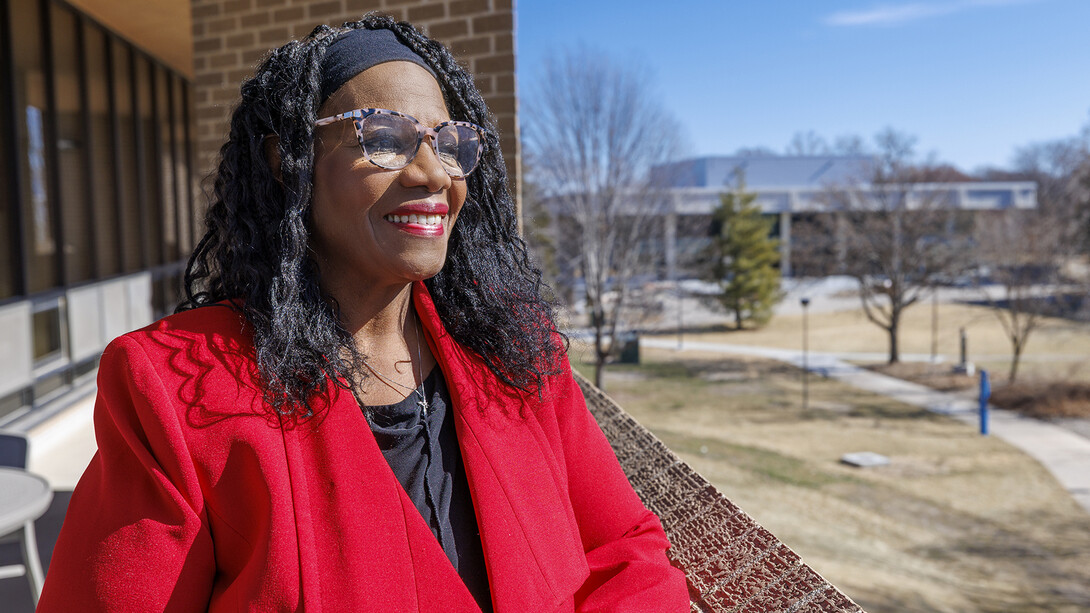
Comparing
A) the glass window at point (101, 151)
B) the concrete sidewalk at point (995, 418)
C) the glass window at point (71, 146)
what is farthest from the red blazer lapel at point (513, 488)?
the concrete sidewalk at point (995, 418)

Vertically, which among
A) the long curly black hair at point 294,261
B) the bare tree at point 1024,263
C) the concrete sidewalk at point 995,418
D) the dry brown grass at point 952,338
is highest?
the long curly black hair at point 294,261

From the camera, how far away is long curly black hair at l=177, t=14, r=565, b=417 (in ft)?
4.27

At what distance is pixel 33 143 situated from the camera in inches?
286

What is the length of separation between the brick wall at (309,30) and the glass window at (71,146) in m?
4.59

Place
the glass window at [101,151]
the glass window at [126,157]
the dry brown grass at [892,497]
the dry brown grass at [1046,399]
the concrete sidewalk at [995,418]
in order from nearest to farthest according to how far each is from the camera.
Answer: the glass window at [101,151] → the glass window at [126,157] → the dry brown grass at [892,497] → the concrete sidewalk at [995,418] → the dry brown grass at [1046,399]

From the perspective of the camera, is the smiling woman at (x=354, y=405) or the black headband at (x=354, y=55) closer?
the smiling woman at (x=354, y=405)

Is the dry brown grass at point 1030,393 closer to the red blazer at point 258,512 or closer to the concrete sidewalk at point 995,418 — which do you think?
the concrete sidewalk at point 995,418

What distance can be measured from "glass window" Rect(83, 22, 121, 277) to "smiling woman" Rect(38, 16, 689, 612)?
27.3 feet

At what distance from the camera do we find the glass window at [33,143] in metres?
6.94

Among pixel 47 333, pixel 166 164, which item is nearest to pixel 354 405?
pixel 47 333

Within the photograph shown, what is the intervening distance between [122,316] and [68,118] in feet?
7.83

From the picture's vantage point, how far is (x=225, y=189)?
1428mm

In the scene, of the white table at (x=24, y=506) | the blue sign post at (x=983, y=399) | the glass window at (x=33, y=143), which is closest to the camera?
the white table at (x=24, y=506)

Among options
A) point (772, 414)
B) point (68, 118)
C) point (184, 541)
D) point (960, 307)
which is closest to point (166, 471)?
point (184, 541)
